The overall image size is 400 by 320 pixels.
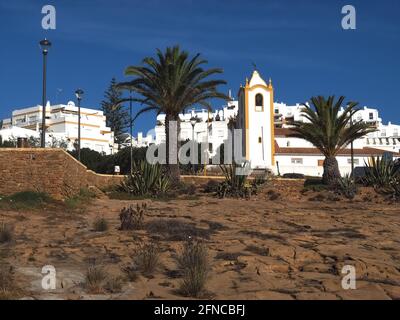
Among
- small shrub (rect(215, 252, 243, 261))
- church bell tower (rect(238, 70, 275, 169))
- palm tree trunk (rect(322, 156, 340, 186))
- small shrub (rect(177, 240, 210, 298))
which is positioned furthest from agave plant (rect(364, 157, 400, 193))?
church bell tower (rect(238, 70, 275, 169))

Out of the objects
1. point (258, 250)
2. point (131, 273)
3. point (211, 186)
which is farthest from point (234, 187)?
point (131, 273)

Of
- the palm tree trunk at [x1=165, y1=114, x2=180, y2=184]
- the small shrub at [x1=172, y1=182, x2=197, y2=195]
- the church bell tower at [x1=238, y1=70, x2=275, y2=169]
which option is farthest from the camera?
the church bell tower at [x1=238, y1=70, x2=275, y2=169]

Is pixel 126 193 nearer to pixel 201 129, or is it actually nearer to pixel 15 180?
pixel 15 180

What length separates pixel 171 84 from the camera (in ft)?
90.0

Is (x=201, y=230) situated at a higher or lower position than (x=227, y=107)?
lower

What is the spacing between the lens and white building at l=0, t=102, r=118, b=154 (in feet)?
218

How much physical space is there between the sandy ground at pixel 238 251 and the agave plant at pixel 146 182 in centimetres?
548

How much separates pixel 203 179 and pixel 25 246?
60.6 ft

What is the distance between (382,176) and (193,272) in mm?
21651

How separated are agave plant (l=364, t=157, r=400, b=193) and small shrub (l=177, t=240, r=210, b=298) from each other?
1965cm

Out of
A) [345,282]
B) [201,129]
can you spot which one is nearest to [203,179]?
[345,282]

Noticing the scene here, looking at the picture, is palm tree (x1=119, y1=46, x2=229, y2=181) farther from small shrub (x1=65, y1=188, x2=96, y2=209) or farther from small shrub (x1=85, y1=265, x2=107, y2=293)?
small shrub (x1=85, y1=265, x2=107, y2=293)

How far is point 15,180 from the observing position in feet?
62.2

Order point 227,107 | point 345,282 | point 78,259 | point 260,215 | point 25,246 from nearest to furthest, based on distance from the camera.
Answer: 1. point 345,282
2. point 78,259
3. point 25,246
4. point 260,215
5. point 227,107
